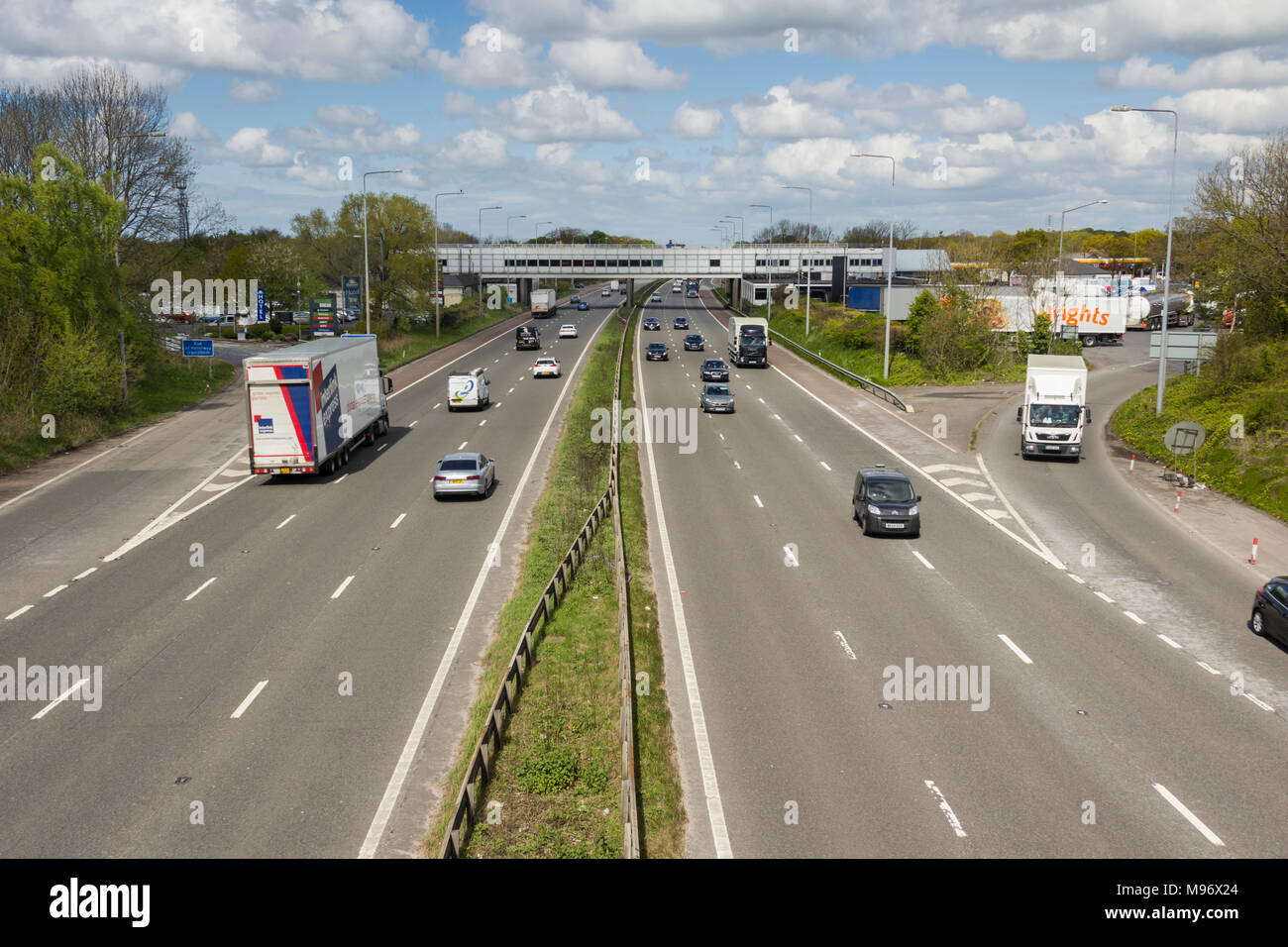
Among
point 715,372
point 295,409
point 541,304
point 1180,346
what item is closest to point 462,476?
point 295,409

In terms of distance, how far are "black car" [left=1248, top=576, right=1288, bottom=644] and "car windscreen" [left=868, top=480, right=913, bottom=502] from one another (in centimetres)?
950

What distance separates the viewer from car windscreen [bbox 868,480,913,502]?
28.3 m

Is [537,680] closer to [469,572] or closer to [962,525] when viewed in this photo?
[469,572]

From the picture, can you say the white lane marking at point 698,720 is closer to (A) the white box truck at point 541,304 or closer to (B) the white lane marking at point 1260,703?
(B) the white lane marking at point 1260,703

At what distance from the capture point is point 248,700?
663 inches

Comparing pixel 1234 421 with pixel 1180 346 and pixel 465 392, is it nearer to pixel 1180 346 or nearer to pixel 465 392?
pixel 1180 346

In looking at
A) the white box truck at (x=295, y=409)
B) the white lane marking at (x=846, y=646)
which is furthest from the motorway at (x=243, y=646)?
the white lane marking at (x=846, y=646)

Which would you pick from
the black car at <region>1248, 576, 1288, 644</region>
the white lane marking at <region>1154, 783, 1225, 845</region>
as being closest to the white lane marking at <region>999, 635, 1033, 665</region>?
the white lane marking at <region>1154, 783, 1225, 845</region>

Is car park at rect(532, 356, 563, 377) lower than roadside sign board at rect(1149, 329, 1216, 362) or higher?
lower

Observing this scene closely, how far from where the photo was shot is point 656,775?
46.2 ft

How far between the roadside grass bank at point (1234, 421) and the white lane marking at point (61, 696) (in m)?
→ 31.4

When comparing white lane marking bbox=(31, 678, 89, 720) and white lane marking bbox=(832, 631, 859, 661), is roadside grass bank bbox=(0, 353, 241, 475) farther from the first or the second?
white lane marking bbox=(832, 631, 859, 661)
